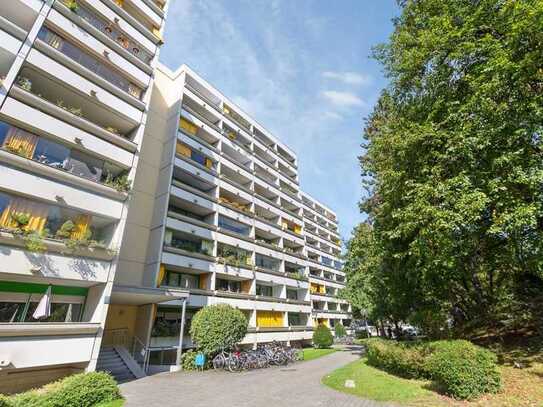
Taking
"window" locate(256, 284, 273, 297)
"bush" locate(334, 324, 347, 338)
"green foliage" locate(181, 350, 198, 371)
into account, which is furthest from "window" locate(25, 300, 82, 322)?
"bush" locate(334, 324, 347, 338)

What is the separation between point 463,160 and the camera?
506 inches

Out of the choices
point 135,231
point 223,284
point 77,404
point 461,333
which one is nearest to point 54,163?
point 135,231

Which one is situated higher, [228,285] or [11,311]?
[228,285]

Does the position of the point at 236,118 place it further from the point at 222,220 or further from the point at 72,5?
the point at 72,5

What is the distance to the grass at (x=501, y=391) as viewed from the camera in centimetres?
910

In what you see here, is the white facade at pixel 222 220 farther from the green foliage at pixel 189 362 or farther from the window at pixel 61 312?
the window at pixel 61 312

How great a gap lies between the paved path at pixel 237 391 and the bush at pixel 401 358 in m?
3.50

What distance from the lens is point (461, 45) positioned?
13.1 metres

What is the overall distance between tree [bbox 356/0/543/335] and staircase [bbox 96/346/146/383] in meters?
15.7

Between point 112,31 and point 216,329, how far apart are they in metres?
22.2

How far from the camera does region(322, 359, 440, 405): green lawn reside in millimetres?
10148

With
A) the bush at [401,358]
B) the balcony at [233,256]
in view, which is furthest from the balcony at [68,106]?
the bush at [401,358]

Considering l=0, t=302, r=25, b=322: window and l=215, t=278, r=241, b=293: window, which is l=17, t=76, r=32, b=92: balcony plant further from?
l=215, t=278, r=241, b=293: window

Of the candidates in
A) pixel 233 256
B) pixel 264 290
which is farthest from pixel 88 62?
pixel 264 290
